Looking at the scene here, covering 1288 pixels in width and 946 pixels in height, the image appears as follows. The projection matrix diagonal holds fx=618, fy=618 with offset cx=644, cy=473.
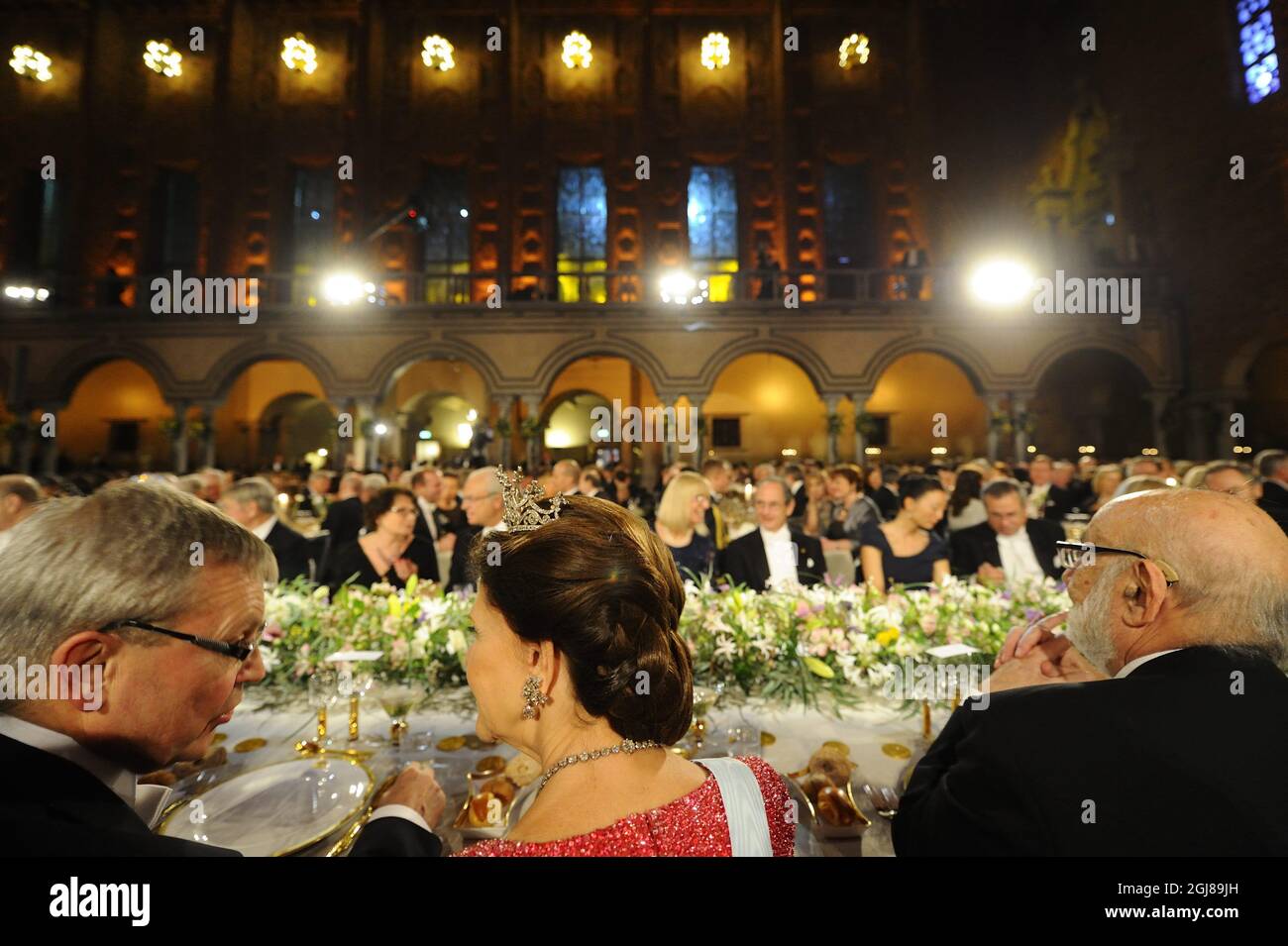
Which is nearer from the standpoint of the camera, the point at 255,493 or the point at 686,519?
the point at 255,493

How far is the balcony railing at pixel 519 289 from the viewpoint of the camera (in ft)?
55.3

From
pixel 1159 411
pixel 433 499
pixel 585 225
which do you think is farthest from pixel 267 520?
pixel 1159 411

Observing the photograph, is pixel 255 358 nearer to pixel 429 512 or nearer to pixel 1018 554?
pixel 429 512

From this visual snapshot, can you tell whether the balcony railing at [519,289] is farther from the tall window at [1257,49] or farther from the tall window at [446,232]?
the tall window at [1257,49]

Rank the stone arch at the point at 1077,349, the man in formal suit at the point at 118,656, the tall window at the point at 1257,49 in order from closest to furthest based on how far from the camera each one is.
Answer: the man in formal suit at the point at 118,656
the tall window at the point at 1257,49
the stone arch at the point at 1077,349

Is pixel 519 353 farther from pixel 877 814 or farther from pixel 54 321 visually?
pixel 877 814

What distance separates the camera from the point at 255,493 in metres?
4.69

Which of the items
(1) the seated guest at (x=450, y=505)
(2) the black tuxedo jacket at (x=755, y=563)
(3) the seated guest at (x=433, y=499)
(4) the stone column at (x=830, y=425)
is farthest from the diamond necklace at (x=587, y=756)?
(4) the stone column at (x=830, y=425)

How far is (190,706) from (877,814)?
5.67ft

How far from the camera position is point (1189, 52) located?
13562 millimetres

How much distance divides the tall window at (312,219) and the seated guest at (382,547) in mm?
18580

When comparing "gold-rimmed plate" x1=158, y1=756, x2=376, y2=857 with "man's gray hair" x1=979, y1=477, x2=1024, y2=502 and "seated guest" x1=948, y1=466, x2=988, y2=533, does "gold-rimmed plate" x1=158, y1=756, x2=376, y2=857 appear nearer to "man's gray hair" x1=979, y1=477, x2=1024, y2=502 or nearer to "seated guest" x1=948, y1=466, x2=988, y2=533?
"man's gray hair" x1=979, y1=477, x2=1024, y2=502

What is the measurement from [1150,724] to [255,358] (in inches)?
783

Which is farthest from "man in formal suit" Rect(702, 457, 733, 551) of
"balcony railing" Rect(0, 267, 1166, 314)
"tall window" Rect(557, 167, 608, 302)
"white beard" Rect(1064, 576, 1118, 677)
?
"tall window" Rect(557, 167, 608, 302)
